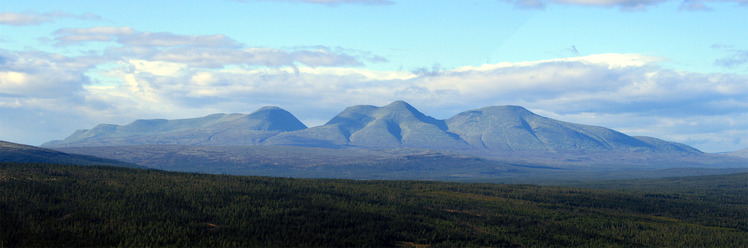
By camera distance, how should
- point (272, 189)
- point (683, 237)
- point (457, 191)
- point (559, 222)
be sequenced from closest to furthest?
point (683, 237)
point (559, 222)
point (272, 189)
point (457, 191)

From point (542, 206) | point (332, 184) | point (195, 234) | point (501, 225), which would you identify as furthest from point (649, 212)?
point (195, 234)

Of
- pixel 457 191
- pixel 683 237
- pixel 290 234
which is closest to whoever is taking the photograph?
pixel 290 234

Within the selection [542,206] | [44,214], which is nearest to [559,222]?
[542,206]

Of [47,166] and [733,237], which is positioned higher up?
[47,166]

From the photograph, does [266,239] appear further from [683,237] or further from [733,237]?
[733,237]

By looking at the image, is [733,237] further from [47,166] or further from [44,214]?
[47,166]

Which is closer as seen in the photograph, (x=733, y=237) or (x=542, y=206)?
(x=733, y=237)
